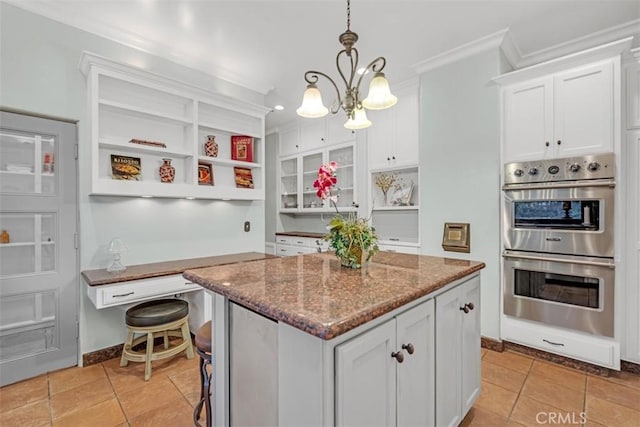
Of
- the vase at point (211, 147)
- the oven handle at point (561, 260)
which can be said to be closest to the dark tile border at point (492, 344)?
the oven handle at point (561, 260)

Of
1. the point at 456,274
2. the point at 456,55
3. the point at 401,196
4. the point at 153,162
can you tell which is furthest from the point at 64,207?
the point at 456,55

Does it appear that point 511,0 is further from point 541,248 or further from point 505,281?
point 505,281

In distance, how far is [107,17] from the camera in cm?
242

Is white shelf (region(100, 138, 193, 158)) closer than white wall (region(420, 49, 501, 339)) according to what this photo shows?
Yes

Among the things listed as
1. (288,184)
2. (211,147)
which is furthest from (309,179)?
(211,147)

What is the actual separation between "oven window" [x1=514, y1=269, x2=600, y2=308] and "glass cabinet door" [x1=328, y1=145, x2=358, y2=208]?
94.0 inches

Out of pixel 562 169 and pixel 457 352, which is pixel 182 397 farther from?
pixel 562 169

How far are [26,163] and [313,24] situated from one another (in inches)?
98.4

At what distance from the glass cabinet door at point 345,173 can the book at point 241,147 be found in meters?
1.54

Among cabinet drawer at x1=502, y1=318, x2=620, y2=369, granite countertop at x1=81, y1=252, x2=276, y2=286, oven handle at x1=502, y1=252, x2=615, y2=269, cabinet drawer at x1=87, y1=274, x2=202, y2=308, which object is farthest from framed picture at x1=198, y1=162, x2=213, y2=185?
cabinet drawer at x1=502, y1=318, x2=620, y2=369

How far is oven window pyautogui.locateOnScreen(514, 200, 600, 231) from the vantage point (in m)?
2.35

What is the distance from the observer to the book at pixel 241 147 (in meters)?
3.37

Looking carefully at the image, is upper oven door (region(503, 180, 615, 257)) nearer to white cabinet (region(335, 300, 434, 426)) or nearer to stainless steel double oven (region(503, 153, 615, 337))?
stainless steel double oven (region(503, 153, 615, 337))

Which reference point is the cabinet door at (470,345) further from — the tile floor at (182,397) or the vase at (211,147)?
the vase at (211,147)
